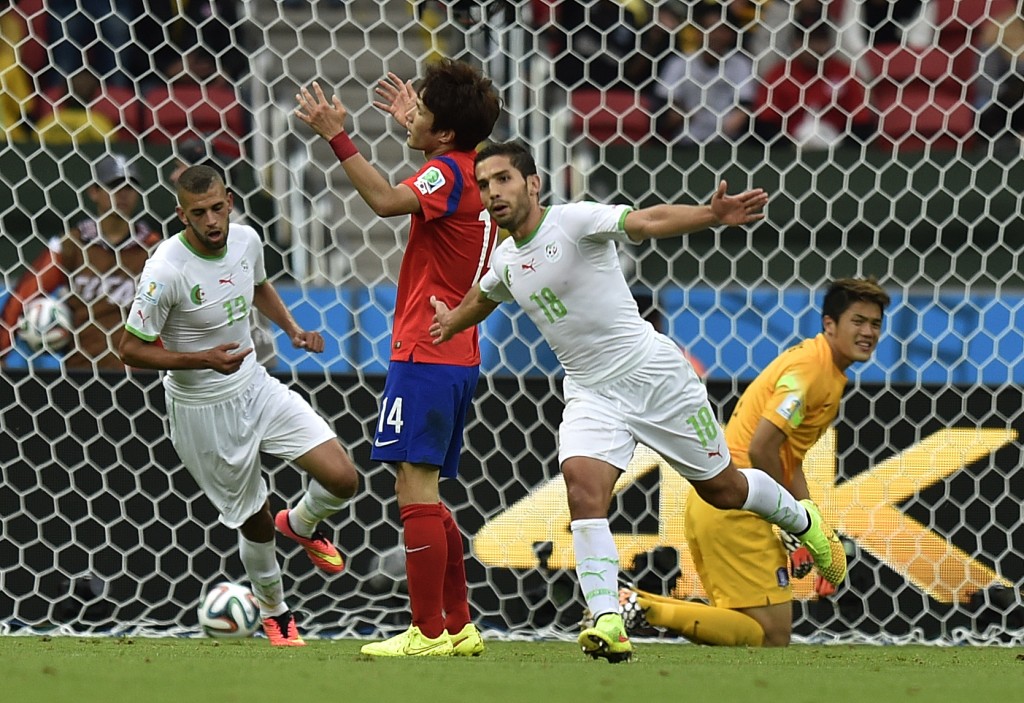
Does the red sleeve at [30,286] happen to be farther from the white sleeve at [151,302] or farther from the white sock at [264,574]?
the white sock at [264,574]

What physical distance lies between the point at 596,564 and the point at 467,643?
2.56ft

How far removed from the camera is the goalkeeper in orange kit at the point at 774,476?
5.83 metres

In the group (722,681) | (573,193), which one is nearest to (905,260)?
(573,193)

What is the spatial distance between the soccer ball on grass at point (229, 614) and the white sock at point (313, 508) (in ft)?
1.39

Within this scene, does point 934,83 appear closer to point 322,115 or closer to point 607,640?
point 322,115

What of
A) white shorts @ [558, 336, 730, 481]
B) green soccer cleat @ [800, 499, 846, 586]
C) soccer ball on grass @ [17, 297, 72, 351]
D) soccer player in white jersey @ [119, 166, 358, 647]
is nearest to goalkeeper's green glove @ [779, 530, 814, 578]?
green soccer cleat @ [800, 499, 846, 586]

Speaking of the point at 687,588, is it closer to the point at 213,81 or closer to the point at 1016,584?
the point at 1016,584

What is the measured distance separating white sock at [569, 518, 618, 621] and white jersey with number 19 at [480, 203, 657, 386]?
0.54 metres

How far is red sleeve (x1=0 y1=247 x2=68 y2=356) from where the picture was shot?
259 inches

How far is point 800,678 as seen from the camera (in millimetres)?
3816

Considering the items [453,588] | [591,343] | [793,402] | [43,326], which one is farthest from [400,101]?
[43,326]

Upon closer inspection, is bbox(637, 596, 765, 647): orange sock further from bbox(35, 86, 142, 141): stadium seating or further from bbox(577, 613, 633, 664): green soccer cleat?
bbox(35, 86, 142, 141): stadium seating

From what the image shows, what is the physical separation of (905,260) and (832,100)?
1.03 metres

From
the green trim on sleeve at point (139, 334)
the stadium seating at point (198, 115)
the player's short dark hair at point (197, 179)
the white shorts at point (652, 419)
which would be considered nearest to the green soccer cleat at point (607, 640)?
the white shorts at point (652, 419)
